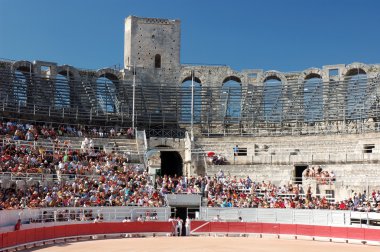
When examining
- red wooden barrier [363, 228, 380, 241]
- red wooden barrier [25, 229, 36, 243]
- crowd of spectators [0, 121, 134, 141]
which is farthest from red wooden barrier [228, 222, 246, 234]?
crowd of spectators [0, 121, 134, 141]

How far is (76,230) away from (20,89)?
64.9 feet

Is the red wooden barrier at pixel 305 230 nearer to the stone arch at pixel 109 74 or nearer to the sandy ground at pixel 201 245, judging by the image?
the sandy ground at pixel 201 245

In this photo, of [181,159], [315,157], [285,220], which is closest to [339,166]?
[315,157]

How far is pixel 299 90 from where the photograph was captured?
53.6 metres

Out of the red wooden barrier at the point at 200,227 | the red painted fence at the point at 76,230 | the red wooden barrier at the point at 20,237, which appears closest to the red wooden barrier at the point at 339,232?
the red wooden barrier at the point at 200,227

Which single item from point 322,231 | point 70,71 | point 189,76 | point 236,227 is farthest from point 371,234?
point 70,71

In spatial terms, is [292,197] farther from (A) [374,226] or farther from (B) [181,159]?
(B) [181,159]

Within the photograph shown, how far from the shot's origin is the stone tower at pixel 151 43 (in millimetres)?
61625

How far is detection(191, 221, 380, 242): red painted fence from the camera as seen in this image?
113 ft

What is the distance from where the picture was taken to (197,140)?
52031 millimetres

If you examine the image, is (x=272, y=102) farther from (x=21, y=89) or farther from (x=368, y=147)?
(x=21, y=89)

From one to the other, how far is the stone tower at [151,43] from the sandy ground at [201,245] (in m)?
30.2

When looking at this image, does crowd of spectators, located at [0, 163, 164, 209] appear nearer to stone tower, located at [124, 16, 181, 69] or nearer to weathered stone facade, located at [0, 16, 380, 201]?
weathered stone facade, located at [0, 16, 380, 201]

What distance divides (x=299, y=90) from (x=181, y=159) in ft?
42.4
